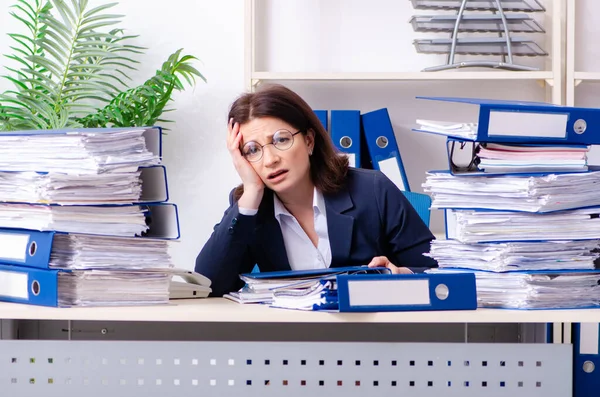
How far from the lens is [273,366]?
121cm

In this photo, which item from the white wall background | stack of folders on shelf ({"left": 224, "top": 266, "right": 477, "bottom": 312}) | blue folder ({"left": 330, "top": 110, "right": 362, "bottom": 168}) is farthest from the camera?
the white wall background

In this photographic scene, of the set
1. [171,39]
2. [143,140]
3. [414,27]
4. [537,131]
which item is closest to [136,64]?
[171,39]

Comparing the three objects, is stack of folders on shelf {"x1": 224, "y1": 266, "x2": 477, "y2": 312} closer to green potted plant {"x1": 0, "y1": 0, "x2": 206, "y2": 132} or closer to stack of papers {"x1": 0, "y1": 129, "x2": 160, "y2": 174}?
stack of papers {"x1": 0, "y1": 129, "x2": 160, "y2": 174}

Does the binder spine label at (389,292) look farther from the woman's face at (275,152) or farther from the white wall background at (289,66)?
the white wall background at (289,66)

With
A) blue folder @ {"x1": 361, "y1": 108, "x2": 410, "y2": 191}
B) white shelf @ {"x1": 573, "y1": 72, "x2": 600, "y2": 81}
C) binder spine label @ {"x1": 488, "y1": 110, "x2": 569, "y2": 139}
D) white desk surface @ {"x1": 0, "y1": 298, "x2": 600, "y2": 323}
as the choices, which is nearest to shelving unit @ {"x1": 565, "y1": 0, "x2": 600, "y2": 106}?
white shelf @ {"x1": 573, "y1": 72, "x2": 600, "y2": 81}

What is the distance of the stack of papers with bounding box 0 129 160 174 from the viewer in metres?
1.21

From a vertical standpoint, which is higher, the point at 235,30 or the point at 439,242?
the point at 235,30

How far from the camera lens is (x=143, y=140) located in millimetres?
1258

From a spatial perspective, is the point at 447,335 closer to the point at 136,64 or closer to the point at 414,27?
the point at 414,27

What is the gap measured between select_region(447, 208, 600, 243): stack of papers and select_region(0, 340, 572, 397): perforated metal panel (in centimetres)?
17

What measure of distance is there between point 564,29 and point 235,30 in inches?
50.6

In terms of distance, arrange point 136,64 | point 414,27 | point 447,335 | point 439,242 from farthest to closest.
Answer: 1. point 136,64
2. point 414,27
3. point 447,335
4. point 439,242

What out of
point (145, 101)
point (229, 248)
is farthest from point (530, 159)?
point (145, 101)

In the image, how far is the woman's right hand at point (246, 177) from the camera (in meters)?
1.72
